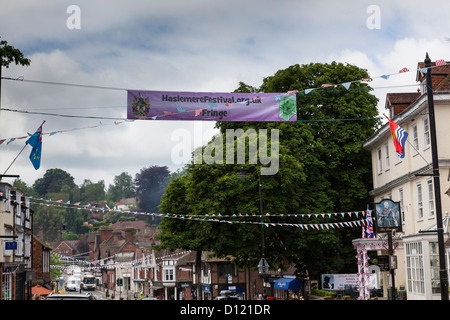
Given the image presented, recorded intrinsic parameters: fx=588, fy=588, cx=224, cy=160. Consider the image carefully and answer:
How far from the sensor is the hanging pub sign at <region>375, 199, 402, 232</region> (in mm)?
24641

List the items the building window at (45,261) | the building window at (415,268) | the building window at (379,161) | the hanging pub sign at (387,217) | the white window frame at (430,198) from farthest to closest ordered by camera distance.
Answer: the building window at (45,261), the building window at (379,161), the white window frame at (430,198), the building window at (415,268), the hanging pub sign at (387,217)

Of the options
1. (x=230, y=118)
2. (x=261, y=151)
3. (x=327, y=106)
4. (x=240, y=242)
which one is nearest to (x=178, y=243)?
(x=240, y=242)

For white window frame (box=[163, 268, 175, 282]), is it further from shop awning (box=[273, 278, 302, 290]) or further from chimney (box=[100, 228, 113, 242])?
chimney (box=[100, 228, 113, 242])

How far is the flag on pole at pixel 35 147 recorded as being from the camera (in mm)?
19991

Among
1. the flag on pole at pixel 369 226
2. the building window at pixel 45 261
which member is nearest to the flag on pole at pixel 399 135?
the flag on pole at pixel 369 226

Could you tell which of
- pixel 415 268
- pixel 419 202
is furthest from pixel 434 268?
pixel 419 202

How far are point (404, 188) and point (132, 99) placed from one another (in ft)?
64.5

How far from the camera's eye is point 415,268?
2714 cm

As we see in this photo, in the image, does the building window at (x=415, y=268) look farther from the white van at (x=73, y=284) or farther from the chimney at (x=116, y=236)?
the chimney at (x=116, y=236)

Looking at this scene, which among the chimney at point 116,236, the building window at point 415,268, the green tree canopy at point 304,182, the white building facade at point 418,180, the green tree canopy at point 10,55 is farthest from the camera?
the chimney at point 116,236

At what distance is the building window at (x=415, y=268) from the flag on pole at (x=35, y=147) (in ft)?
55.9

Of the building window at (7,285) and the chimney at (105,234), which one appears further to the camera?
the chimney at (105,234)

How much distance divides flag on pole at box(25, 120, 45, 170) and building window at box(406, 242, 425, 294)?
17.1 metres

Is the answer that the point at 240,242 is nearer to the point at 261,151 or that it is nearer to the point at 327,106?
the point at 261,151
